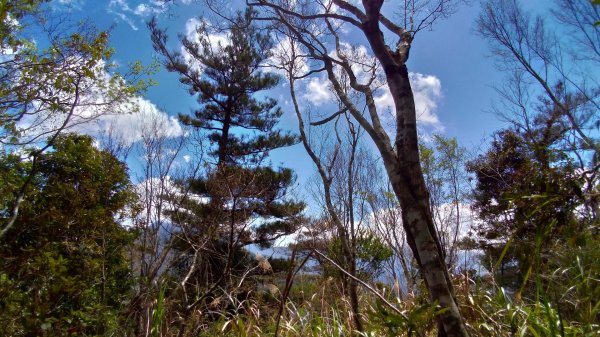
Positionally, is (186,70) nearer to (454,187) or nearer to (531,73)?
(454,187)

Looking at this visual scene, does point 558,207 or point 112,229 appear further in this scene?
point 112,229

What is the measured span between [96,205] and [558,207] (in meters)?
5.79

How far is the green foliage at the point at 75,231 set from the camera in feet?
8.52

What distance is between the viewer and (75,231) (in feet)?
15.8

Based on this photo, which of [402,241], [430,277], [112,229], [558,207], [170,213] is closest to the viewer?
[558,207]

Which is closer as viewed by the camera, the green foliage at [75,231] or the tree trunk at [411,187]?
the tree trunk at [411,187]

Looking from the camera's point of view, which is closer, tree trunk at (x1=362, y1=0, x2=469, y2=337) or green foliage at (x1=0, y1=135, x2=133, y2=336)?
tree trunk at (x1=362, y1=0, x2=469, y2=337)

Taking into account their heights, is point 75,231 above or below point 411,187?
above

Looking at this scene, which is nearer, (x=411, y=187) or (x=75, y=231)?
(x=411, y=187)

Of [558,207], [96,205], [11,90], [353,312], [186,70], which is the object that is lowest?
[353,312]

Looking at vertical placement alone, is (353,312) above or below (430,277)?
below

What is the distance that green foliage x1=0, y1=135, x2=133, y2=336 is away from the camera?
8.52 feet

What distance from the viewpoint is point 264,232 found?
40.9ft

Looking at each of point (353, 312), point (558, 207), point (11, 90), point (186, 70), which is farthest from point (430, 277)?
point (186, 70)
